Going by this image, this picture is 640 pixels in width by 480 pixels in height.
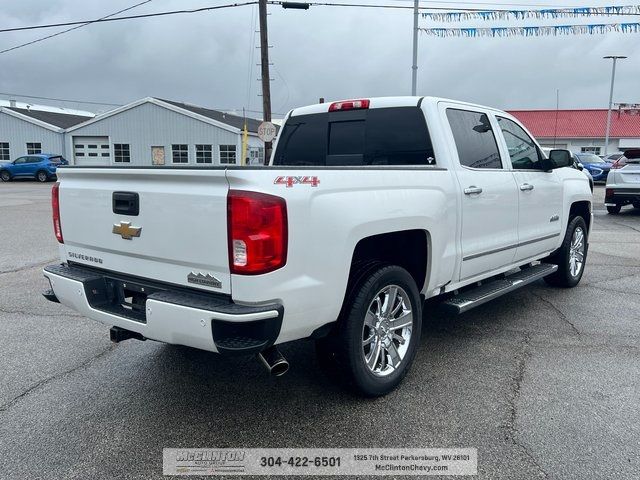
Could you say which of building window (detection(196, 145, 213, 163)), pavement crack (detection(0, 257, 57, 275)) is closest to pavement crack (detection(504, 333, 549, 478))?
pavement crack (detection(0, 257, 57, 275))

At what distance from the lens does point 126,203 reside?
3309mm

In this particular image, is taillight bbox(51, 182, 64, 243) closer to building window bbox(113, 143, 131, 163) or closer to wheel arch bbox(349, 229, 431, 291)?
wheel arch bbox(349, 229, 431, 291)

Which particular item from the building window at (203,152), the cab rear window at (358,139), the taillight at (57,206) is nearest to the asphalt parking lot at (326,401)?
the taillight at (57,206)

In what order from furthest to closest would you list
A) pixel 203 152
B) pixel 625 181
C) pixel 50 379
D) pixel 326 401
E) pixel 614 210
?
pixel 203 152 < pixel 614 210 < pixel 625 181 < pixel 50 379 < pixel 326 401

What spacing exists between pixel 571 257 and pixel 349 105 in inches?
141

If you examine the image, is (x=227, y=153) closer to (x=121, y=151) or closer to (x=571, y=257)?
Result: (x=121, y=151)

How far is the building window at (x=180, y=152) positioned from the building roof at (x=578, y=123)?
24558 millimetres

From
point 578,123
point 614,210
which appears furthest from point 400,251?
point 578,123

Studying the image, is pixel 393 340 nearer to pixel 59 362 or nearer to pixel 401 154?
pixel 401 154

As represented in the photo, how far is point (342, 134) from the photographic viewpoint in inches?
190

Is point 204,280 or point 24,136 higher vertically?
point 24,136

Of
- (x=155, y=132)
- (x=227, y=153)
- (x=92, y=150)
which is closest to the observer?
(x=227, y=153)

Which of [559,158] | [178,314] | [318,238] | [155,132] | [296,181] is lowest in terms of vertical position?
[178,314]

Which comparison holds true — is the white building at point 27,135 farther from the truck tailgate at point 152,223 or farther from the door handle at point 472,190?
the door handle at point 472,190
